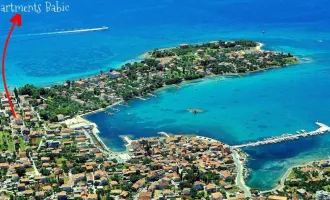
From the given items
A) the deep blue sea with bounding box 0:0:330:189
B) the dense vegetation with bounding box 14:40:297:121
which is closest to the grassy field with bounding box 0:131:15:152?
the dense vegetation with bounding box 14:40:297:121

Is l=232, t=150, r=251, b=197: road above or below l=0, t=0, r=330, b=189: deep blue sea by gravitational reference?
below

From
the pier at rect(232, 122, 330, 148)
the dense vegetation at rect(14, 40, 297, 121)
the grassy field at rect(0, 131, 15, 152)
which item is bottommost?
the grassy field at rect(0, 131, 15, 152)

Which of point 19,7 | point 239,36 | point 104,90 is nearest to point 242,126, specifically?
point 104,90

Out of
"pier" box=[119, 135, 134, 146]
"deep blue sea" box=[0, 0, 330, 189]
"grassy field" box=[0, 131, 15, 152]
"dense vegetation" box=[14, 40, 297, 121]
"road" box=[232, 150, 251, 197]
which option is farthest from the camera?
"dense vegetation" box=[14, 40, 297, 121]

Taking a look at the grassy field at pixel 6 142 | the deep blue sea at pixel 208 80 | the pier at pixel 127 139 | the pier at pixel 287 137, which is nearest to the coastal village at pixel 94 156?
the grassy field at pixel 6 142

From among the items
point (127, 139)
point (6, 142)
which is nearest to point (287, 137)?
point (127, 139)

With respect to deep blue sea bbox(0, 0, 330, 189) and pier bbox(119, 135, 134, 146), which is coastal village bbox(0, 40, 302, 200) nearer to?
pier bbox(119, 135, 134, 146)
